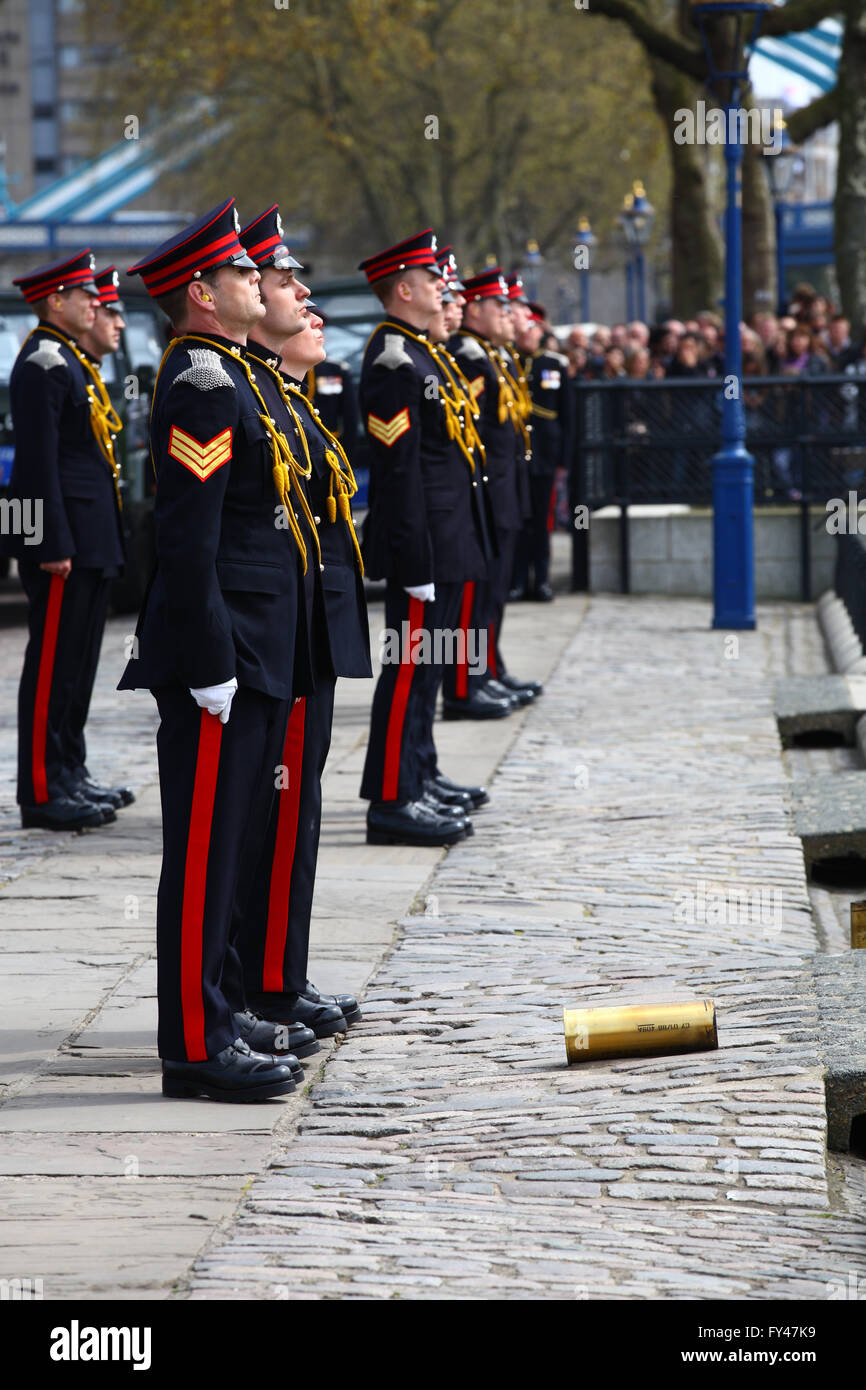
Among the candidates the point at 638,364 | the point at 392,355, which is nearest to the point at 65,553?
the point at 392,355

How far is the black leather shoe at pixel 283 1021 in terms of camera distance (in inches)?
207

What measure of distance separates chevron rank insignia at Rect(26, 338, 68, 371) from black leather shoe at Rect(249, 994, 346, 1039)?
11.3ft

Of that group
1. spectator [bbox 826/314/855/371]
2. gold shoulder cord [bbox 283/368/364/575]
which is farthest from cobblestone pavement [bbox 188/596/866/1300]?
spectator [bbox 826/314/855/371]

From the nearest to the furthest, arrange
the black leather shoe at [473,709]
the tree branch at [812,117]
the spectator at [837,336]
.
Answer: the black leather shoe at [473,709], the spectator at [837,336], the tree branch at [812,117]

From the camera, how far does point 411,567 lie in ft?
25.4

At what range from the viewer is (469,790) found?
8602 millimetres

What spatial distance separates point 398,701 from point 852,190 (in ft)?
62.1

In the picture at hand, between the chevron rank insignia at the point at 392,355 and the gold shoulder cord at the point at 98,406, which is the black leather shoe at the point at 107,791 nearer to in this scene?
the gold shoulder cord at the point at 98,406

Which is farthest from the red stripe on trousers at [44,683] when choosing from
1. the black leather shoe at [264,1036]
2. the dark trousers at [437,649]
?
the black leather shoe at [264,1036]

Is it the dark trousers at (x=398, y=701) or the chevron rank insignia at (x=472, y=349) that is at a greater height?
the chevron rank insignia at (x=472, y=349)

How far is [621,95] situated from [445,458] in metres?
40.8

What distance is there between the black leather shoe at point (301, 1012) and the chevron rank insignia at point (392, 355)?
2903 millimetres

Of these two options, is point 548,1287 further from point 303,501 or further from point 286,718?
point 303,501

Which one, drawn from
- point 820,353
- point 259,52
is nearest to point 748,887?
point 820,353
